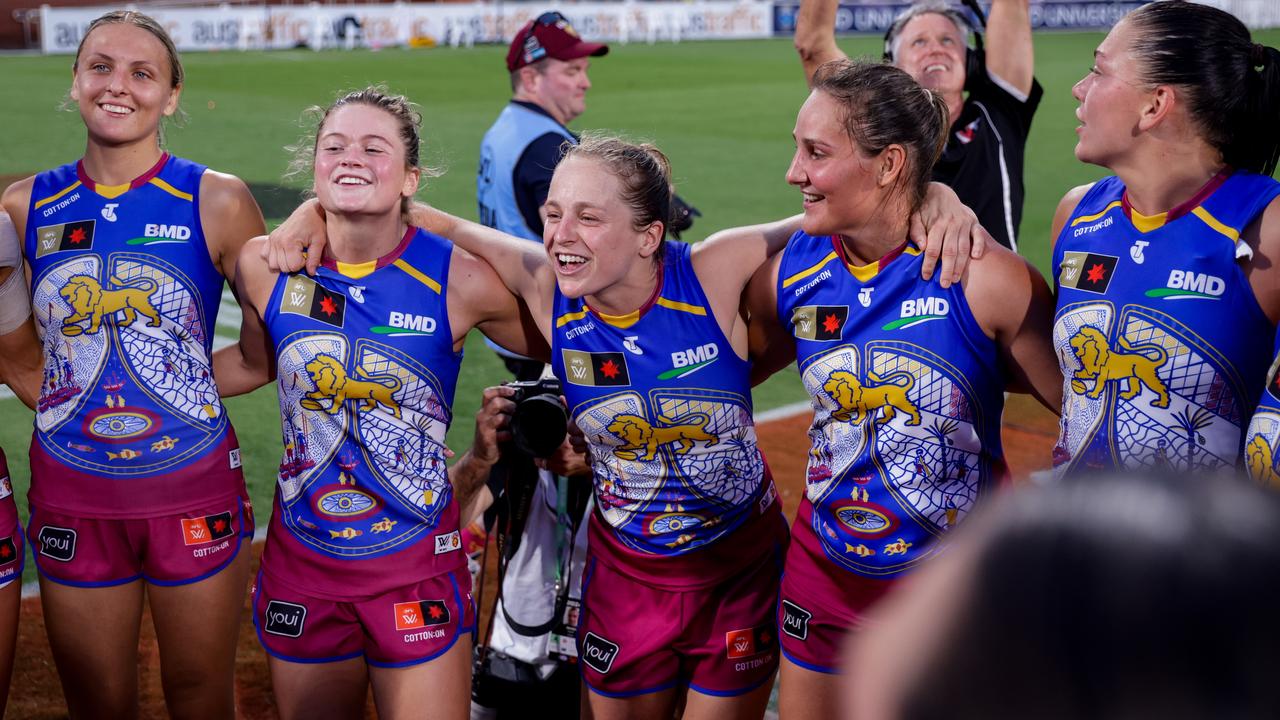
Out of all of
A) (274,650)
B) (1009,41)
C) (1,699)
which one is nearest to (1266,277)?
(1009,41)

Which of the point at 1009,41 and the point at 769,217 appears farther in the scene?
the point at 769,217

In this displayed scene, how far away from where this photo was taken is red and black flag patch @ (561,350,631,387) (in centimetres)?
342

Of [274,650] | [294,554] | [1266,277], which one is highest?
[1266,277]

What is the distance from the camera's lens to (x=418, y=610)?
3453 mm

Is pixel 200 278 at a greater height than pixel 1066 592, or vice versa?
pixel 1066 592

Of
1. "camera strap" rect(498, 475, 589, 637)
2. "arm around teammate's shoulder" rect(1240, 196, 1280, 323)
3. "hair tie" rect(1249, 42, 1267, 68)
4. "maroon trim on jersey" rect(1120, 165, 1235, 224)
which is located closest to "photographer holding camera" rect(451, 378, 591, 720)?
"camera strap" rect(498, 475, 589, 637)

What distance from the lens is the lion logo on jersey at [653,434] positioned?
3.42m

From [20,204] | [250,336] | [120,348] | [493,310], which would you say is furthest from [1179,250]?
[20,204]

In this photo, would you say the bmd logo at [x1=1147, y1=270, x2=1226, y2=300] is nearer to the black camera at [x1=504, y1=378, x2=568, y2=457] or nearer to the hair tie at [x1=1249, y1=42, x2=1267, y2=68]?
the hair tie at [x1=1249, y1=42, x2=1267, y2=68]

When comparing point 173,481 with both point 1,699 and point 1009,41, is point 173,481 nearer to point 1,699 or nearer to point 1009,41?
point 1,699

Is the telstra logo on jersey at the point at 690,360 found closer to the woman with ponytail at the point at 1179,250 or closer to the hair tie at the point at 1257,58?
the woman with ponytail at the point at 1179,250

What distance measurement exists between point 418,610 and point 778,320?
4.15ft

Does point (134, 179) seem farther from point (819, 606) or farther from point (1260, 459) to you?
point (1260, 459)

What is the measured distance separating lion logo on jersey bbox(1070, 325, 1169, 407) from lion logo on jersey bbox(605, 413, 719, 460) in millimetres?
966
